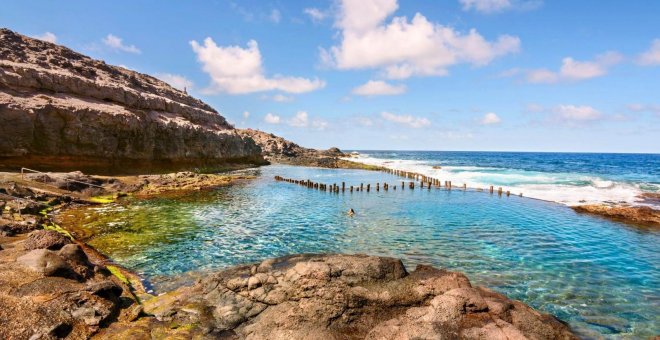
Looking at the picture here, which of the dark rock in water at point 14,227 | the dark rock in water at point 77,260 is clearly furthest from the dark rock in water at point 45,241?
the dark rock in water at point 14,227

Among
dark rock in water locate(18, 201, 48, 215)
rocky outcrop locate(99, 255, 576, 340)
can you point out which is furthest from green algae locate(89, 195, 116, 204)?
rocky outcrop locate(99, 255, 576, 340)

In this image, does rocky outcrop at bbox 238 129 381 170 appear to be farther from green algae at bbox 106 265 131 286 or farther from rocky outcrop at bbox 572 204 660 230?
green algae at bbox 106 265 131 286

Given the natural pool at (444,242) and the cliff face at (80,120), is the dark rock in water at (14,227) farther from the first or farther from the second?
the cliff face at (80,120)

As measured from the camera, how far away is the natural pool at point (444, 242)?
1373 cm

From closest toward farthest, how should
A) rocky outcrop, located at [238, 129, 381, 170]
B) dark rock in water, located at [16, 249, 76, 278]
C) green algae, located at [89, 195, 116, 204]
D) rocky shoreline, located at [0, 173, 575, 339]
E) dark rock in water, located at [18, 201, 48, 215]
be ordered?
rocky shoreline, located at [0, 173, 575, 339] → dark rock in water, located at [16, 249, 76, 278] → dark rock in water, located at [18, 201, 48, 215] → green algae, located at [89, 195, 116, 204] → rocky outcrop, located at [238, 129, 381, 170]

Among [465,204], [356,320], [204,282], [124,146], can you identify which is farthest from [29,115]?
[465,204]

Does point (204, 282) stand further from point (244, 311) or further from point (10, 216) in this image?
point (10, 216)

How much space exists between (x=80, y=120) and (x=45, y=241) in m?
34.4

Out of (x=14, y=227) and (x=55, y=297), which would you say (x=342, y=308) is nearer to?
(x=55, y=297)

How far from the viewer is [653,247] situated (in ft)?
69.7

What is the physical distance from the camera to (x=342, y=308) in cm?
980

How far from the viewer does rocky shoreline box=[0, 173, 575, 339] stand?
29.4 feet

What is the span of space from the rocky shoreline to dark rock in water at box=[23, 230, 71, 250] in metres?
0.87

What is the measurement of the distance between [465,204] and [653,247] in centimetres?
1612
